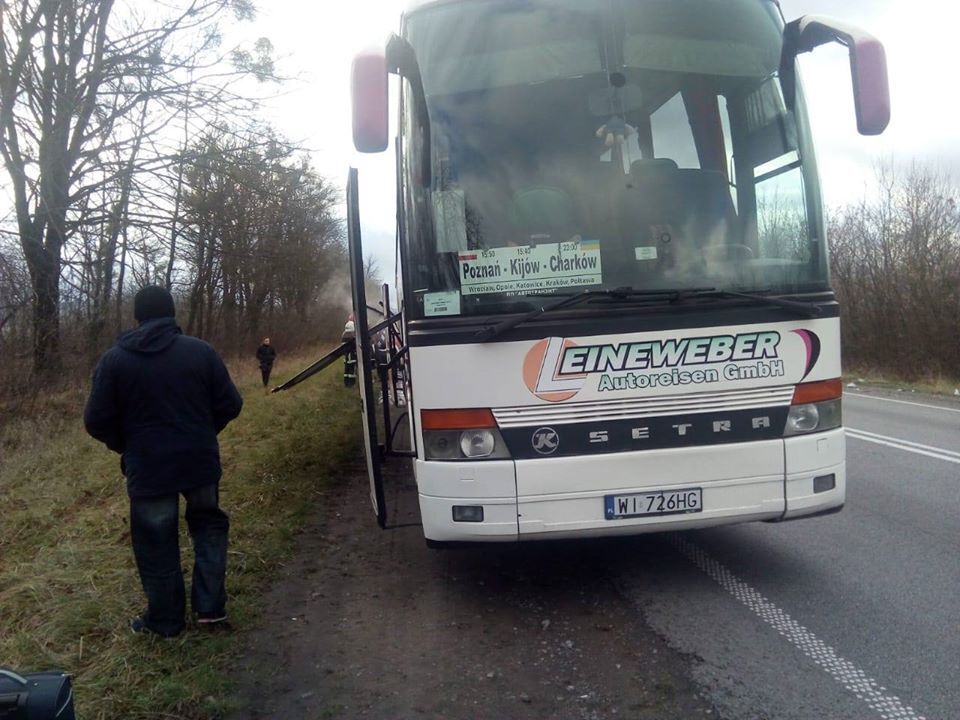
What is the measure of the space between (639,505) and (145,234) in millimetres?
15287

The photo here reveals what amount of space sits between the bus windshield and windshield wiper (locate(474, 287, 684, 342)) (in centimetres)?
6

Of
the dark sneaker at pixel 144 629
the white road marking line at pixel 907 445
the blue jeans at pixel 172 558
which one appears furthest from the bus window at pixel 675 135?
the white road marking line at pixel 907 445

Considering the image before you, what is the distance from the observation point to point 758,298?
4.86 meters

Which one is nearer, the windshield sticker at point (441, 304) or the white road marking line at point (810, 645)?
the white road marking line at point (810, 645)

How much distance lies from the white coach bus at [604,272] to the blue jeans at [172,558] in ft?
3.92

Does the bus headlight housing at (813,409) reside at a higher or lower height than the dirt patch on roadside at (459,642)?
higher

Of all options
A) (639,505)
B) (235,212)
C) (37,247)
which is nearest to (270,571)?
(639,505)

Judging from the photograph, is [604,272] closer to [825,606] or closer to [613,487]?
[613,487]

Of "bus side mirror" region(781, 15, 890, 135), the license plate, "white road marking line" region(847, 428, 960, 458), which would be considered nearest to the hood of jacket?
the license plate

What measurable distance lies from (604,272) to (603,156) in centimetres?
71

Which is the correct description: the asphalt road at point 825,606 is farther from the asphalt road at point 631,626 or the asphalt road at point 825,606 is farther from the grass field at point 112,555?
the grass field at point 112,555

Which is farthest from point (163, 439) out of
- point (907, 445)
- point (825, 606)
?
point (907, 445)

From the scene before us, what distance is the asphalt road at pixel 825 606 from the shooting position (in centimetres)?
375

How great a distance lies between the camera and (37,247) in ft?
55.0
